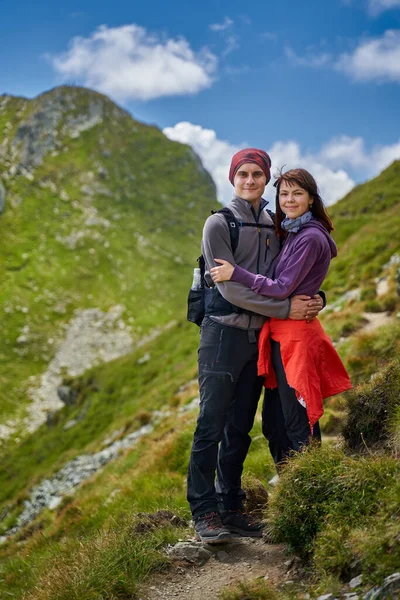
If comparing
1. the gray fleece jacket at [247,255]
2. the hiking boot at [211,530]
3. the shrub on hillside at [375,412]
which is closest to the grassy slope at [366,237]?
the shrub on hillside at [375,412]

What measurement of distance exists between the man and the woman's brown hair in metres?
0.16

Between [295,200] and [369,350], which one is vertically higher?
[295,200]

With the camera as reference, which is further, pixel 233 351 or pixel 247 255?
pixel 247 255

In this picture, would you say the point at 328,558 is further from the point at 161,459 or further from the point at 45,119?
the point at 45,119

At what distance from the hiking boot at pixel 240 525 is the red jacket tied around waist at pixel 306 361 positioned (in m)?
1.57

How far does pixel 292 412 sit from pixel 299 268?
164 centimetres

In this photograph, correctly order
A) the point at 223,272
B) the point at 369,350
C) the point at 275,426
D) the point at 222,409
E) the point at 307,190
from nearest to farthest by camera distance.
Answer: the point at 223,272
the point at 307,190
the point at 222,409
the point at 275,426
the point at 369,350

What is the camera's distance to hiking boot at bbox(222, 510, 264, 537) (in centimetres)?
622

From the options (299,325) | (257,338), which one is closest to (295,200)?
(299,325)

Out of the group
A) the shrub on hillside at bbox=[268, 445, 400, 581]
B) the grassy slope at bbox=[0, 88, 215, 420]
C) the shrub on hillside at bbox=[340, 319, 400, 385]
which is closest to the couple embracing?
the shrub on hillside at bbox=[268, 445, 400, 581]

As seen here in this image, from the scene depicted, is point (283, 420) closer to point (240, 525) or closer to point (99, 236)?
point (240, 525)

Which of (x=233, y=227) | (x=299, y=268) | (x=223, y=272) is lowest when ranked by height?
(x=299, y=268)

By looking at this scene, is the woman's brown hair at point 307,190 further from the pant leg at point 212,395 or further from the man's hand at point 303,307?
the pant leg at point 212,395

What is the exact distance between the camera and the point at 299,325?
590 cm
